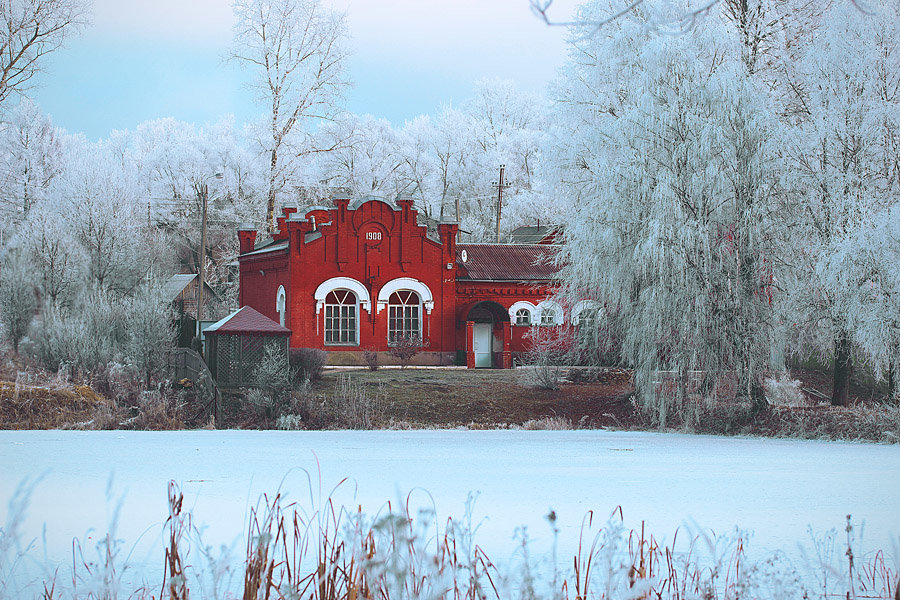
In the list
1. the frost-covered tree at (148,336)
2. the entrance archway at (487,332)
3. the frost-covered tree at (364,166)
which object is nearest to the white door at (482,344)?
the entrance archway at (487,332)

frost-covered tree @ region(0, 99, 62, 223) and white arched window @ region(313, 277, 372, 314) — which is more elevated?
frost-covered tree @ region(0, 99, 62, 223)

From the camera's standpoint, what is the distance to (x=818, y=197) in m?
18.4

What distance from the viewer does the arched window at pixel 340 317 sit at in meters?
32.1

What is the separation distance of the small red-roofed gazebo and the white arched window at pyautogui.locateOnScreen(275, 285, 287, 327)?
28.4 ft

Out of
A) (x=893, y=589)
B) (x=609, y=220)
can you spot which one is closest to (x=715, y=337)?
(x=609, y=220)

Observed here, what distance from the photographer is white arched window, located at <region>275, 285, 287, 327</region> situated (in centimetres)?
3244

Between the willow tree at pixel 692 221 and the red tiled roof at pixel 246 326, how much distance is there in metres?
8.64

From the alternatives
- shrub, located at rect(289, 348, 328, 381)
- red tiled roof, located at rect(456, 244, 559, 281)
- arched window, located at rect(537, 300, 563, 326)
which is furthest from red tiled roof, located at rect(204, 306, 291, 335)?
red tiled roof, located at rect(456, 244, 559, 281)

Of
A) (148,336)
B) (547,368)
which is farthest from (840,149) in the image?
(148,336)

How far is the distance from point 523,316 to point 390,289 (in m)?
4.89

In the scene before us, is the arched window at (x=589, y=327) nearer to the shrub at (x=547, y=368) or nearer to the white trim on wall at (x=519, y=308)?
the shrub at (x=547, y=368)

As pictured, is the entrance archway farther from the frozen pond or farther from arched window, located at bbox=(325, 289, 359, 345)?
the frozen pond

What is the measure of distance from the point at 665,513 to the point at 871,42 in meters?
13.1

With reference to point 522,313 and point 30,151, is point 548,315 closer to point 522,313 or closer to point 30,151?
point 522,313
